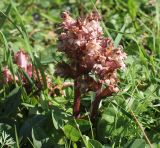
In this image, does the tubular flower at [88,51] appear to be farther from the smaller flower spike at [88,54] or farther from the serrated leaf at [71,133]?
the serrated leaf at [71,133]

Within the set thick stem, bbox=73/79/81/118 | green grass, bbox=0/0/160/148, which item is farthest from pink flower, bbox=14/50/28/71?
thick stem, bbox=73/79/81/118

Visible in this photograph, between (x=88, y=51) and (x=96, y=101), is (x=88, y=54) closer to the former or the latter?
(x=88, y=51)

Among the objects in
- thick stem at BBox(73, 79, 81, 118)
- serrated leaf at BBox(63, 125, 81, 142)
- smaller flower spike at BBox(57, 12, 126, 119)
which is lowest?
serrated leaf at BBox(63, 125, 81, 142)

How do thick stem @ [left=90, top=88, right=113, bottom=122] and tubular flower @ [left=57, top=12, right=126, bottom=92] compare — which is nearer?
tubular flower @ [left=57, top=12, right=126, bottom=92]

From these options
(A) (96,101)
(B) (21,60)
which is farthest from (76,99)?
(B) (21,60)

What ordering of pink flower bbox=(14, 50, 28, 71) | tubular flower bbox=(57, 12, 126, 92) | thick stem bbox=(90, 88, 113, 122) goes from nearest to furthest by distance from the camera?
tubular flower bbox=(57, 12, 126, 92) < thick stem bbox=(90, 88, 113, 122) < pink flower bbox=(14, 50, 28, 71)

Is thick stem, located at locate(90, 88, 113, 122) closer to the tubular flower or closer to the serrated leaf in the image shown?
the tubular flower

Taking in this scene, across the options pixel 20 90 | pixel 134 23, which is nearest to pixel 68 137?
pixel 20 90

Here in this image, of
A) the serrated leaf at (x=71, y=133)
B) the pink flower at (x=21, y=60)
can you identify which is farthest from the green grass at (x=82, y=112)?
the pink flower at (x=21, y=60)

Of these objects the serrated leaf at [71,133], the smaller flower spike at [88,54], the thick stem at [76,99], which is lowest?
the serrated leaf at [71,133]
